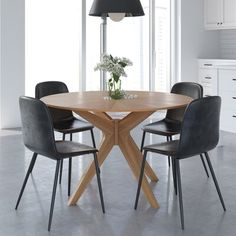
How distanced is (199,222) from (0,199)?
5.02 ft

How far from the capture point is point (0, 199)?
3.88 metres

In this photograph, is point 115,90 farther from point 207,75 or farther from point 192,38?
point 192,38

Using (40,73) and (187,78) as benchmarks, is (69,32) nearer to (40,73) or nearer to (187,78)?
(40,73)

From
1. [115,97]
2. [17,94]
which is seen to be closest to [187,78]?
[17,94]

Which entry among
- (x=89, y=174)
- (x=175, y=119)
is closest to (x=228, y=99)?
(x=175, y=119)

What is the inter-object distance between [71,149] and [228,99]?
13.2 feet

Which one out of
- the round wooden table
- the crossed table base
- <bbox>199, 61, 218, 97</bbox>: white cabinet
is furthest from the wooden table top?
<bbox>199, 61, 218, 97</bbox>: white cabinet

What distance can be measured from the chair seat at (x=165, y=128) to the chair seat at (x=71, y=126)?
0.52 m

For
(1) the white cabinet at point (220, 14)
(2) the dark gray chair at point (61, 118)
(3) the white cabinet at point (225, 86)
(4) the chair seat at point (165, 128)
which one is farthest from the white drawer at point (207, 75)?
(2) the dark gray chair at point (61, 118)

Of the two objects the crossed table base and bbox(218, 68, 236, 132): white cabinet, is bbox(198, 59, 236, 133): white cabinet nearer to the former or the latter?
bbox(218, 68, 236, 132): white cabinet

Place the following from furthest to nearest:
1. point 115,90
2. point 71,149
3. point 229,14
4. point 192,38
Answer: point 192,38 → point 229,14 → point 115,90 → point 71,149

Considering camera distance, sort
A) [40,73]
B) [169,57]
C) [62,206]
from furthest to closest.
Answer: [169,57] → [40,73] → [62,206]

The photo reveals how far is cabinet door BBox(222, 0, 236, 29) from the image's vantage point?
7.35 m

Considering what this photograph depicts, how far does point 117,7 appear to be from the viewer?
403cm
